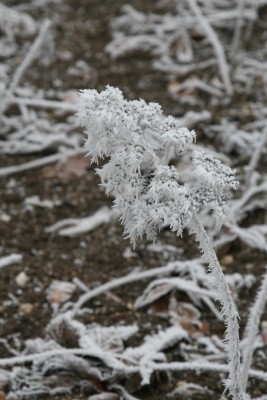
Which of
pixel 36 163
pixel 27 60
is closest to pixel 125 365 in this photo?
pixel 36 163

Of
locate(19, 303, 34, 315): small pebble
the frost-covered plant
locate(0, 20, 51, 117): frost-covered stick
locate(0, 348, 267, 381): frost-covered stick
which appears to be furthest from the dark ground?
the frost-covered plant

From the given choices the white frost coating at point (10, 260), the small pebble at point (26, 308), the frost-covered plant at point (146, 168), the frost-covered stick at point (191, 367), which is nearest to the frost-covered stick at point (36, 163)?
the white frost coating at point (10, 260)

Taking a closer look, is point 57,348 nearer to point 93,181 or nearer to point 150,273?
point 150,273

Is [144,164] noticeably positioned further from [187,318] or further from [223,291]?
[187,318]

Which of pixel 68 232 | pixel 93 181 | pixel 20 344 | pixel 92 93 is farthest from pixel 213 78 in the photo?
pixel 92 93

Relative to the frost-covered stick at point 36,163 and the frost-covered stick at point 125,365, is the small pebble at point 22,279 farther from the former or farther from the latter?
the frost-covered stick at point 36,163

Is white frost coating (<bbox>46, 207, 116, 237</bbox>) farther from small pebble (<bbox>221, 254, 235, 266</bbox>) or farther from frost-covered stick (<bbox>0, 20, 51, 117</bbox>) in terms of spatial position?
frost-covered stick (<bbox>0, 20, 51, 117</bbox>)
